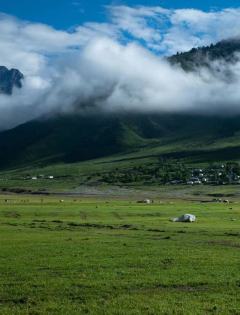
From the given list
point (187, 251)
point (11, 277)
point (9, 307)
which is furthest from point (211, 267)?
point (9, 307)

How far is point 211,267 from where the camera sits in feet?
132

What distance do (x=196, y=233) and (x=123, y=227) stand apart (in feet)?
46.3

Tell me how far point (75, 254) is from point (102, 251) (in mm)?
3181

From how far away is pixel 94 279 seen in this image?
Result: 3512cm

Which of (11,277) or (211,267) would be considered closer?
(11,277)

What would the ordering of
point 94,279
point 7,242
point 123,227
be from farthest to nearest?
point 123,227, point 7,242, point 94,279

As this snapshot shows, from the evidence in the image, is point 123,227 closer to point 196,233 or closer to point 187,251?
point 196,233

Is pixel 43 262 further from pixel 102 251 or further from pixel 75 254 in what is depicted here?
pixel 102 251

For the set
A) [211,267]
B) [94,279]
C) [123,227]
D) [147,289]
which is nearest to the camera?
[147,289]

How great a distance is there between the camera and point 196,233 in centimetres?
6938

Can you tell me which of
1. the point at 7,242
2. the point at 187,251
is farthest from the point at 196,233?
the point at 7,242

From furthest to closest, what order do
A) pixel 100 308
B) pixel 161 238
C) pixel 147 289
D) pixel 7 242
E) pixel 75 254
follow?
pixel 161 238, pixel 7 242, pixel 75 254, pixel 147 289, pixel 100 308

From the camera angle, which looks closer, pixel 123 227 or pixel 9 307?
pixel 9 307

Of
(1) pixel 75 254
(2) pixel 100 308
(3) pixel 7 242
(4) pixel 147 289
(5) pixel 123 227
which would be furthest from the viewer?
(5) pixel 123 227
